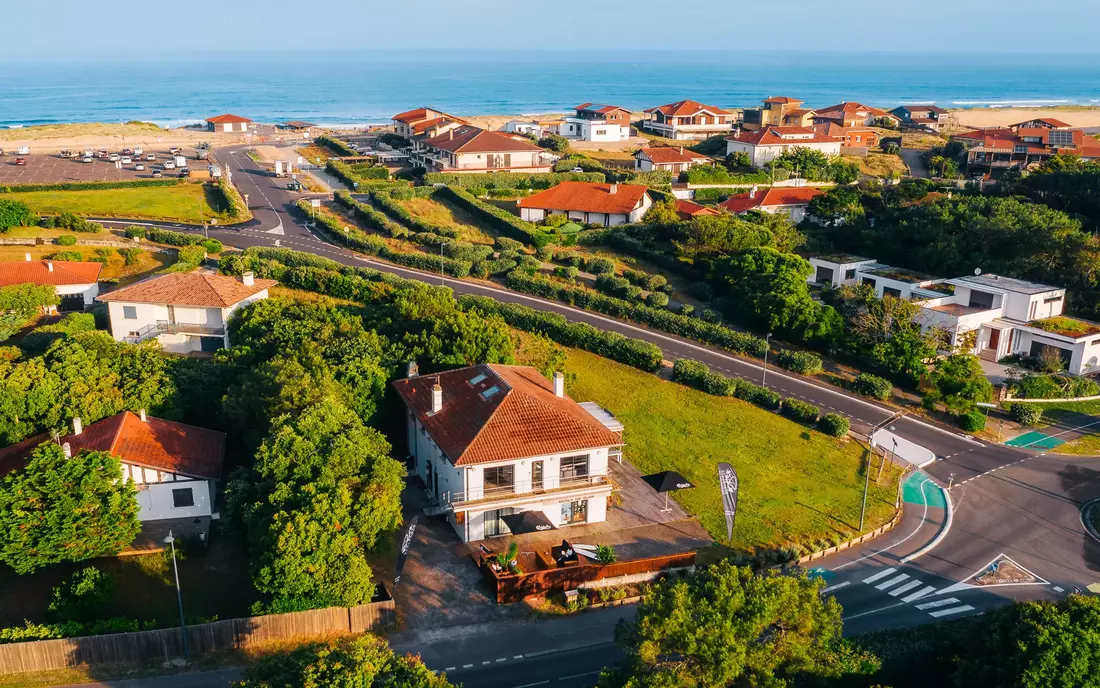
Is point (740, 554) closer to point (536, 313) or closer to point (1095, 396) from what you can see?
point (536, 313)

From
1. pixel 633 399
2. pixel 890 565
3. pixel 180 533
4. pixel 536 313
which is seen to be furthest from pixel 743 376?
pixel 180 533

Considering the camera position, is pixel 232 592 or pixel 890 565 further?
pixel 890 565

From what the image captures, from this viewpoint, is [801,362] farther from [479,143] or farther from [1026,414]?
[479,143]

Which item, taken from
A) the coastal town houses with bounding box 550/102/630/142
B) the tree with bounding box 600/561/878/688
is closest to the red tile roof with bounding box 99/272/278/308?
the tree with bounding box 600/561/878/688

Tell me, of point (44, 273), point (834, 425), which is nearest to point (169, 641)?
point (834, 425)

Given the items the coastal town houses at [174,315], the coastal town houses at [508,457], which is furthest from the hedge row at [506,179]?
the coastal town houses at [508,457]

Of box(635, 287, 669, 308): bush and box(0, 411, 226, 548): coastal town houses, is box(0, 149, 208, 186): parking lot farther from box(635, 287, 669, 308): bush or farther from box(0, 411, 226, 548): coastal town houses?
box(0, 411, 226, 548): coastal town houses
